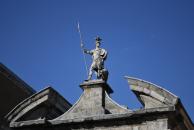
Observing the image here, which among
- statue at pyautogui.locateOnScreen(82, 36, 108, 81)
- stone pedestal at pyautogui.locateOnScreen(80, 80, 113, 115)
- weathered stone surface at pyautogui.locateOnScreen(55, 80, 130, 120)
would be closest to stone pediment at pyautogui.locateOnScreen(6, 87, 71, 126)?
weathered stone surface at pyautogui.locateOnScreen(55, 80, 130, 120)

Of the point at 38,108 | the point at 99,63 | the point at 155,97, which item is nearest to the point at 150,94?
the point at 155,97

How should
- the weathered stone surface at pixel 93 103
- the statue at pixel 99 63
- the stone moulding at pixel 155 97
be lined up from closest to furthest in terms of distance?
the stone moulding at pixel 155 97 < the weathered stone surface at pixel 93 103 < the statue at pixel 99 63

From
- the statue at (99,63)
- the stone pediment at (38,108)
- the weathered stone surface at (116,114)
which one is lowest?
the weathered stone surface at (116,114)

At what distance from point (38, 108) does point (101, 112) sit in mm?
2217

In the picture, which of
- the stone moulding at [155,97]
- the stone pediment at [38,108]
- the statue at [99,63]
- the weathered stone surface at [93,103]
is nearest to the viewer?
the stone moulding at [155,97]

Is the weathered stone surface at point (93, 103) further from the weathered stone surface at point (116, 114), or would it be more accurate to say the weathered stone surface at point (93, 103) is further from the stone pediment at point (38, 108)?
the stone pediment at point (38, 108)

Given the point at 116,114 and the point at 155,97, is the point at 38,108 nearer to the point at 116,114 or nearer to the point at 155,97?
the point at 116,114

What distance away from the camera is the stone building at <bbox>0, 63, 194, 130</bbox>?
13.1 meters

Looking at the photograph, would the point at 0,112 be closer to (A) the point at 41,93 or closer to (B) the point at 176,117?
(A) the point at 41,93

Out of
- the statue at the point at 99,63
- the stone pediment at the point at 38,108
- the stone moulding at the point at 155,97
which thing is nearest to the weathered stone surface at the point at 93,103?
the statue at the point at 99,63

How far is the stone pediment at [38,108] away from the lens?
1488 centimetres

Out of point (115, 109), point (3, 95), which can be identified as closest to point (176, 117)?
point (115, 109)

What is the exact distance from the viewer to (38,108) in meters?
15.0

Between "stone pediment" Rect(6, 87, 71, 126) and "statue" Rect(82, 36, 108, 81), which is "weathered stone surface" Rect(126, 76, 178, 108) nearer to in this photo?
"statue" Rect(82, 36, 108, 81)
